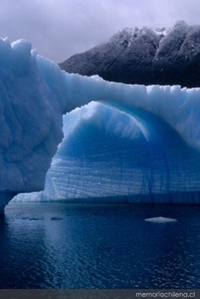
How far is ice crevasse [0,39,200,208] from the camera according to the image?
460 inches

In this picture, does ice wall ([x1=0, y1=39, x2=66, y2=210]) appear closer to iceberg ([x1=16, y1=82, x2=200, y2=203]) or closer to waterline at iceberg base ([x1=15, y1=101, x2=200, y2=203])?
iceberg ([x1=16, y1=82, x2=200, y2=203])

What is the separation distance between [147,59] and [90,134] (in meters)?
17.2

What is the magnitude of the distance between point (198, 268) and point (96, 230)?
387 centimetres

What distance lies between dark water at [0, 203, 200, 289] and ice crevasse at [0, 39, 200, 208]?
190 cm

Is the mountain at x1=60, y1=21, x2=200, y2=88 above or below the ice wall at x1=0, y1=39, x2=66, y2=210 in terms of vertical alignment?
above

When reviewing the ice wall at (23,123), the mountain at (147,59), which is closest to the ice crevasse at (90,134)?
the ice wall at (23,123)

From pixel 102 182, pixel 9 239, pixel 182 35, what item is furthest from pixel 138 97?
pixel 182 35

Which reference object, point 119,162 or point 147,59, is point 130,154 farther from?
point 147,59

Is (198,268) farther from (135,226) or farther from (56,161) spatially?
(56,161)

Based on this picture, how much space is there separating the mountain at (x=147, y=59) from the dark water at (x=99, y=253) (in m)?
22.3

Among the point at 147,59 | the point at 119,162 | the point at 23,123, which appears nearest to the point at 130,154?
the point at 119,162

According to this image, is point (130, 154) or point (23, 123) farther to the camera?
point (130, 154)

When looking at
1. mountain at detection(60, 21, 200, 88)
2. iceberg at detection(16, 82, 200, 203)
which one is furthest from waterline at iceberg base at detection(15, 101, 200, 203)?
mountain at detection(60, 21, 200, 88)

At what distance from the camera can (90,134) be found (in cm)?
1802
